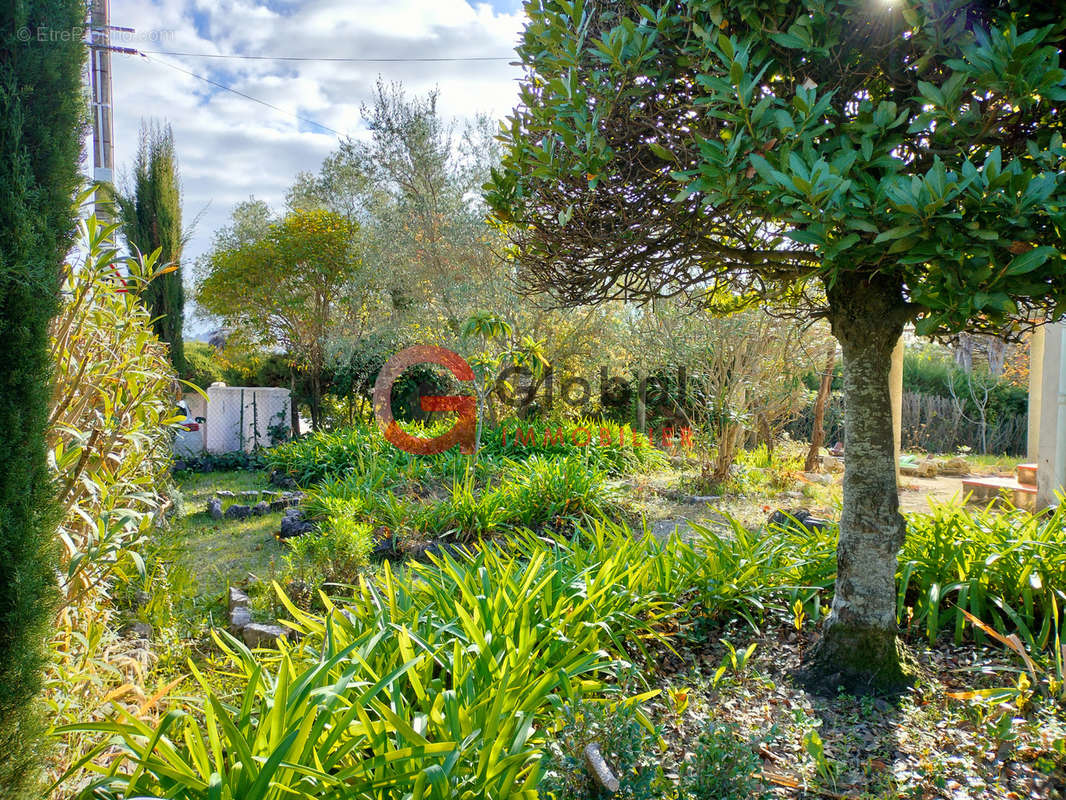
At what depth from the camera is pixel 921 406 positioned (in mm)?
14164

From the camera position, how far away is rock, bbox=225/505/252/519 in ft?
22.6

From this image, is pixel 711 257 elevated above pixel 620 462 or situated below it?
above

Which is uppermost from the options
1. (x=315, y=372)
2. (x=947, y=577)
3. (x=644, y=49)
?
(x=644, y=49)

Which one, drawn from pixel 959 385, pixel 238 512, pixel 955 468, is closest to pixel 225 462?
pixel 238 512

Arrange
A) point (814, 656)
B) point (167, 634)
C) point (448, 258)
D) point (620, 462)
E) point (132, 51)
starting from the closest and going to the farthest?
1. point (814, 656)
2. point (167, 634)
3. point (132, 51)
4. point (620, 462)
5. point (448, 258)

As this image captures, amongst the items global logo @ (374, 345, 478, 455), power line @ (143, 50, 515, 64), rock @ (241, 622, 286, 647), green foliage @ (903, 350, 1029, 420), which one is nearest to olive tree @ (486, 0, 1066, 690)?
rock @ (241, 622, 286, 647)

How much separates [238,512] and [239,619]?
3516mm

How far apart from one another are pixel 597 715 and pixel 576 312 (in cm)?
871

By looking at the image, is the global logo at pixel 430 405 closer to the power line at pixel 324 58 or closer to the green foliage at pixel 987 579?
the power line at pixel 324 58

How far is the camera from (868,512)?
7.85ft

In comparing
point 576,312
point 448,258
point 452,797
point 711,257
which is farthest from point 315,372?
point 452,797

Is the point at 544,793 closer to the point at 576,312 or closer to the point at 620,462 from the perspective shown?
the point at 620,462

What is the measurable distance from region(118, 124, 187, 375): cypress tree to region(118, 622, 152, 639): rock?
9012 mm

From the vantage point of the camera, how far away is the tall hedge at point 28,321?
1.47 m
